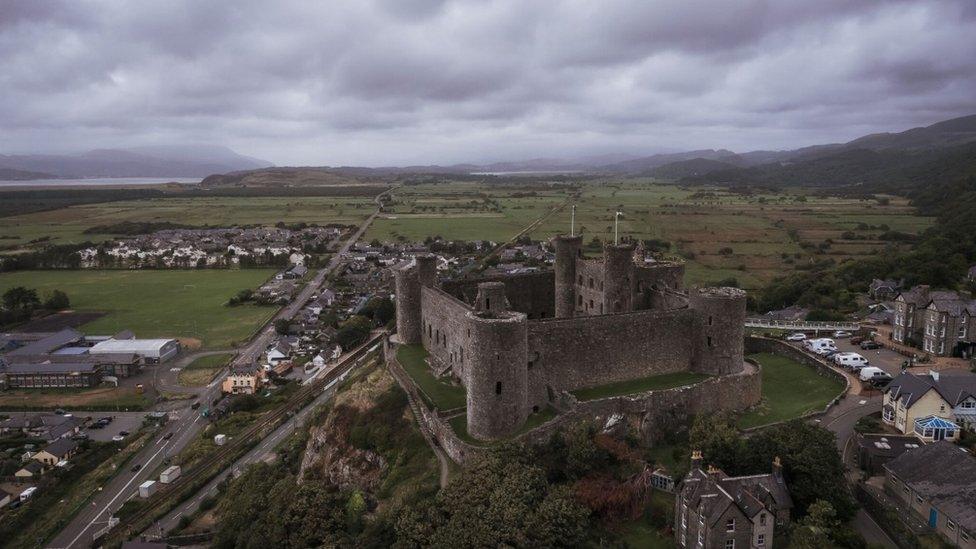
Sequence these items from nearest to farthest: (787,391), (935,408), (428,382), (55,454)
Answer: (935,408) < (428,382) < (787,391) < (55,454)

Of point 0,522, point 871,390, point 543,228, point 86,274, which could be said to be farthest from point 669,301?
point 86,274

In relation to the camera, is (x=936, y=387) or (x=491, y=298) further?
(x=491, y=298)

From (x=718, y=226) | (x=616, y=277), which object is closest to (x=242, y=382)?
(x=616, y=277)

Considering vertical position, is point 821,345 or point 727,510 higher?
point 727,510

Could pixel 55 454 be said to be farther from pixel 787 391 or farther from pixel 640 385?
pixel 787 391

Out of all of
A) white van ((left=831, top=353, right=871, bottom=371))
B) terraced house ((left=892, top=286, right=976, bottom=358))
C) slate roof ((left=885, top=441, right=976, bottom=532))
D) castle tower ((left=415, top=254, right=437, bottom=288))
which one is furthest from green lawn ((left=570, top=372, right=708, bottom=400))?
terraced house ((left=892, top=286, right=976, bottom=358))

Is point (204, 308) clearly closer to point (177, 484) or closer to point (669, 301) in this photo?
point (177, 484)

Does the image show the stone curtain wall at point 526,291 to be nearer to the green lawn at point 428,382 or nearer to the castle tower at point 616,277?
the green lawn at point 428,382

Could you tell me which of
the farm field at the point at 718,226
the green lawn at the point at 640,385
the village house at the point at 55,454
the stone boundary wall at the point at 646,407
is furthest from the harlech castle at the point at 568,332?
the farm field at the point at 718,226
